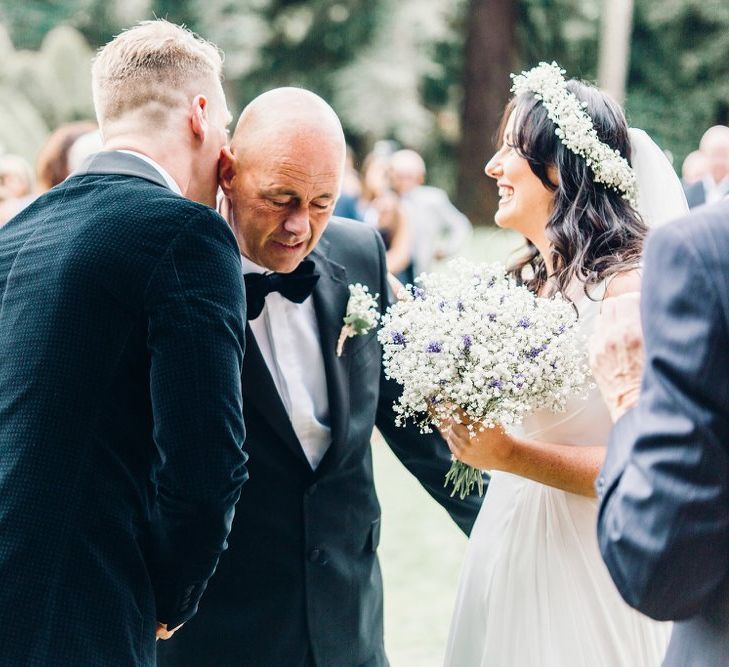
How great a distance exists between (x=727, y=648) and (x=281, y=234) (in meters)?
1.73

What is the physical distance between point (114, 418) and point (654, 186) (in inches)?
78.1

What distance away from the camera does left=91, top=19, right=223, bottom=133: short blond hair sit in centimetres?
260

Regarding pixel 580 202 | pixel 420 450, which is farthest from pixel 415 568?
pixel 580 202

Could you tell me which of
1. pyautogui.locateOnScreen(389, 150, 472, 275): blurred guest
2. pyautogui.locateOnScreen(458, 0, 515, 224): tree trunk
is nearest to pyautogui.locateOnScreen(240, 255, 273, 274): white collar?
pyautogui.locateOnScreen(389, 150, 472, 275): blurred guest

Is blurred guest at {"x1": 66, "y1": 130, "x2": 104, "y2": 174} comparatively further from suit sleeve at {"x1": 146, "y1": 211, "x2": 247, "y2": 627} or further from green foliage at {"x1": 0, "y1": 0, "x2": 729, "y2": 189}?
green foliage at {"x1": 0, "y1": 0, "x2": 729, "y2": 189}

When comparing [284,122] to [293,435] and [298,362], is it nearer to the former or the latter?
[298,362]

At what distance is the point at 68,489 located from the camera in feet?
7.38

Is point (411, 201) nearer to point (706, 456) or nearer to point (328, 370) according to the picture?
point (328, 370)

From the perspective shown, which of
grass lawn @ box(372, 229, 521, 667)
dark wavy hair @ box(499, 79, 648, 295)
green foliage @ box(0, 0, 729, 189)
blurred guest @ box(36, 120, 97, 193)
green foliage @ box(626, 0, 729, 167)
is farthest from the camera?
green foliage @ box(626, 0, 729, 167)

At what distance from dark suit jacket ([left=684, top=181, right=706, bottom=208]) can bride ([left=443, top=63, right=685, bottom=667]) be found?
8.28 m

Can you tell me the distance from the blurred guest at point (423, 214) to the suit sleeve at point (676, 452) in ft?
33.3

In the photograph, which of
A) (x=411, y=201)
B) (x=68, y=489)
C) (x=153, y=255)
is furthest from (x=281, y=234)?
(x=411, y=201)

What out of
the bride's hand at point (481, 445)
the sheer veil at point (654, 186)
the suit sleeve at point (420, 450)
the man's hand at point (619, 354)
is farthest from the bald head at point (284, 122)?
the man's hand at point (619, 354)

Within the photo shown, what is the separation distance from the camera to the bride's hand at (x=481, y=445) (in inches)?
116
